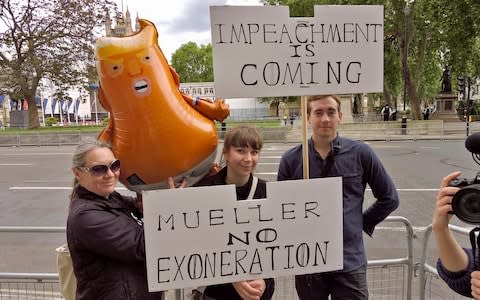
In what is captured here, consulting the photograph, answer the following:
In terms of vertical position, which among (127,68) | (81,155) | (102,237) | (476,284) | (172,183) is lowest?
(476,284)

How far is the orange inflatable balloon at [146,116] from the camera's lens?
2389mm

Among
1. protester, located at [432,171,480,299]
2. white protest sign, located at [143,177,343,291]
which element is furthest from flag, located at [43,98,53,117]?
protester, located at [432,171,480,299]

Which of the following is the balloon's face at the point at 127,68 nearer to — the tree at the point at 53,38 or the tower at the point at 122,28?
the tower at the point at 122,28

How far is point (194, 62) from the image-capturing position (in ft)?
227

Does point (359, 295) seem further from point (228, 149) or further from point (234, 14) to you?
point (234, 14)

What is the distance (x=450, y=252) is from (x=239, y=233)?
906 mm

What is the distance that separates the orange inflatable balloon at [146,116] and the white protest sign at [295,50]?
1.65 feet

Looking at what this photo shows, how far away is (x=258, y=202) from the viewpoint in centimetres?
203

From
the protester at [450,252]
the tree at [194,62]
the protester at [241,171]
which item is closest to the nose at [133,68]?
the protester at [241,171]

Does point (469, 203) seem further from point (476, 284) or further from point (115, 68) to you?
point (115, 68)

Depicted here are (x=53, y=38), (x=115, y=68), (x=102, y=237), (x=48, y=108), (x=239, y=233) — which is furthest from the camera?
(x=48, y=108)

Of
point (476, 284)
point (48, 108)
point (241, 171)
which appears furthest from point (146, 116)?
point (48, 108)

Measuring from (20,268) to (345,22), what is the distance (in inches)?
191

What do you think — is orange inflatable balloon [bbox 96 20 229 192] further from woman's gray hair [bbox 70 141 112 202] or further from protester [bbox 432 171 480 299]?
protester [bbox 432 171 480 299]
